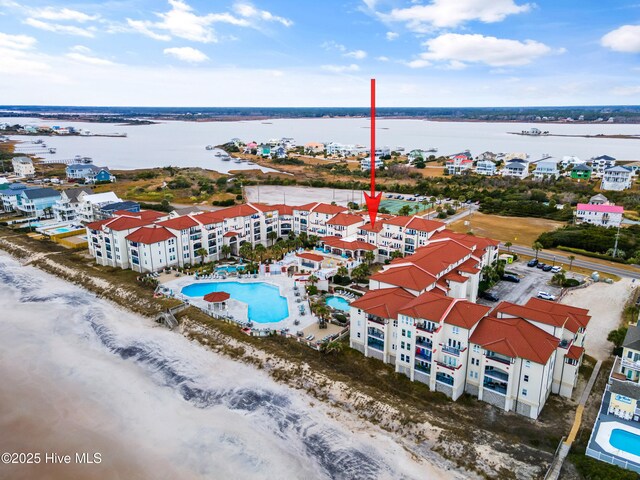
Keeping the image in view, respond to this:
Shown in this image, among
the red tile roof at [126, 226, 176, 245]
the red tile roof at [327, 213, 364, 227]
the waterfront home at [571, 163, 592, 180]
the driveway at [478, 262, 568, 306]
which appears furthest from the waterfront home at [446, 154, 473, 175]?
the red tile roof at [126, 226, 176, 245]

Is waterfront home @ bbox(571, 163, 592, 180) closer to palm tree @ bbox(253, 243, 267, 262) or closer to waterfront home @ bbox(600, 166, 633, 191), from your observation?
waterfront home @ bbox(600, 166, 633, 191)

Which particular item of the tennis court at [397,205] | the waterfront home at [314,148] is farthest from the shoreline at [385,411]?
the waterfront home at [314,148]

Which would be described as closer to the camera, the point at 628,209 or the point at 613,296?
the point at 613,296

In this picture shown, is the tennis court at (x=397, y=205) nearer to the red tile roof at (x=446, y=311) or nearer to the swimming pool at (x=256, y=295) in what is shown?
the swimming pool at (x=256, y=295)

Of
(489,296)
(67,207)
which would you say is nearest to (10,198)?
(67,207)

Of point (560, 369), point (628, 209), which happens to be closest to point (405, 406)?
point (560, 369)

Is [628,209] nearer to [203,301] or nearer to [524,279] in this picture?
[524,279]
